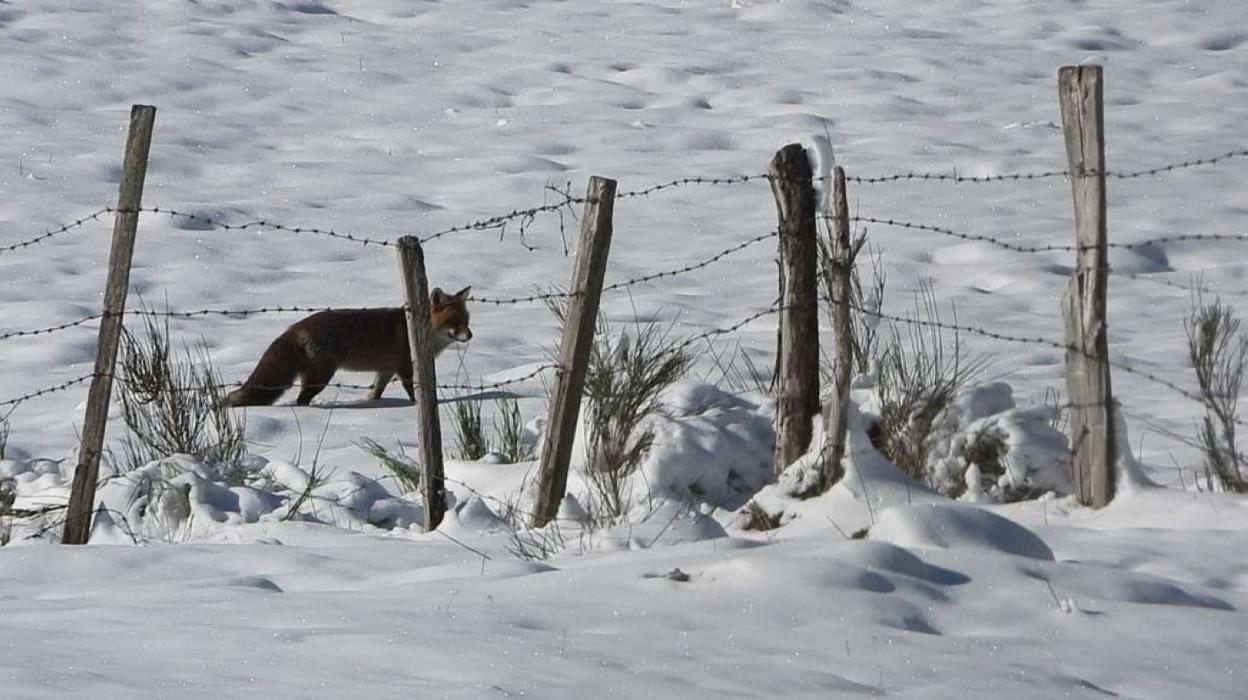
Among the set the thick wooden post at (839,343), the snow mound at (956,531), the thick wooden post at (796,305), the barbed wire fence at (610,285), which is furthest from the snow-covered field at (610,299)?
the thick wooden post at (796,305)

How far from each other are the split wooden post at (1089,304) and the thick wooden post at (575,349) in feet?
5.58

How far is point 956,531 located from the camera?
5.10m

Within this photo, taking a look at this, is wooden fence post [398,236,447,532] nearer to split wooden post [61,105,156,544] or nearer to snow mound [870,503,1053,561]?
split wooden post [61,105,156,544]

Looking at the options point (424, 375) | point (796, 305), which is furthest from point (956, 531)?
point (424, 375)

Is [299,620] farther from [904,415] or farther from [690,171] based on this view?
[690,171]

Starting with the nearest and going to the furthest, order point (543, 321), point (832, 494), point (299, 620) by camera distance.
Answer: point (299, 620)
point (832, 494)
point (543, 321)

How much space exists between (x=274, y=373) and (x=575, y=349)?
11.4 ft

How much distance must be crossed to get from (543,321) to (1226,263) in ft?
16.2

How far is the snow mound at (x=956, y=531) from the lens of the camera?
5066 millimetres

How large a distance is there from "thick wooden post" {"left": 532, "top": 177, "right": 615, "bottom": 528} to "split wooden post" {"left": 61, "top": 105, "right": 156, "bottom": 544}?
1675mm

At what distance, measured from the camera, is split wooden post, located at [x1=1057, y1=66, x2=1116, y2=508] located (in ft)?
19.8

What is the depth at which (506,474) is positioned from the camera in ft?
23.1

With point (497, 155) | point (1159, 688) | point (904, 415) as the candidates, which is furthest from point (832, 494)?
point (497, 155)

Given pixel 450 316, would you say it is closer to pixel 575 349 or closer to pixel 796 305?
pixel 575 349
